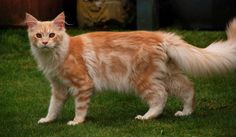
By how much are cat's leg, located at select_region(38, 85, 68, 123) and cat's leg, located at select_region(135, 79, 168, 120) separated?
0.88m

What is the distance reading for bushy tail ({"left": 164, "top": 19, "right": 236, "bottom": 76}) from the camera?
763 centimetres

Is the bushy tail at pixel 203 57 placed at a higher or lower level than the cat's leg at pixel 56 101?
higher

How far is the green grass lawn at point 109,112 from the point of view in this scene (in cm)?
720

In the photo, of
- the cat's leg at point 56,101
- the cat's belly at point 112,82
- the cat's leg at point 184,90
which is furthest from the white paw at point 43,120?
the cat's leg at point 184,90

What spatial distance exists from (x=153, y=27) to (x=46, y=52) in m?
5.65

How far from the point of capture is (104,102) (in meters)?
8.91

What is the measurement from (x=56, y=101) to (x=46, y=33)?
816 mm

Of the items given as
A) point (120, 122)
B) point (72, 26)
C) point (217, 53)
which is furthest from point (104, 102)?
point (72, 26)

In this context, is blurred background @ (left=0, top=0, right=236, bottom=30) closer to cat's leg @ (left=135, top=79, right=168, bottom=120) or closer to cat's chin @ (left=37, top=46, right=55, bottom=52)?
cat's leg @ (left=135, top=79, right=168, bottom=120)

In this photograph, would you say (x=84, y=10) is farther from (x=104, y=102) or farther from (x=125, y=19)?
(x=104, y=102)

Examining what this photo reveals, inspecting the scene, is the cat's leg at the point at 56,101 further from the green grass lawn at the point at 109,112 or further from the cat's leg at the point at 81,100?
the cat's leg at the point at 81,100

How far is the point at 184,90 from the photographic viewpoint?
7855mm

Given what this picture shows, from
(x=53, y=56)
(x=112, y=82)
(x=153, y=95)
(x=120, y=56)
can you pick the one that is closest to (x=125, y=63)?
(x=120, y=56)

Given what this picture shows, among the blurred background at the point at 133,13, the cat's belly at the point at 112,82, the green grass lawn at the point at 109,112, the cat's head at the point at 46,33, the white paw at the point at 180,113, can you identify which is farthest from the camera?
the blurred background at the point at 133,13
